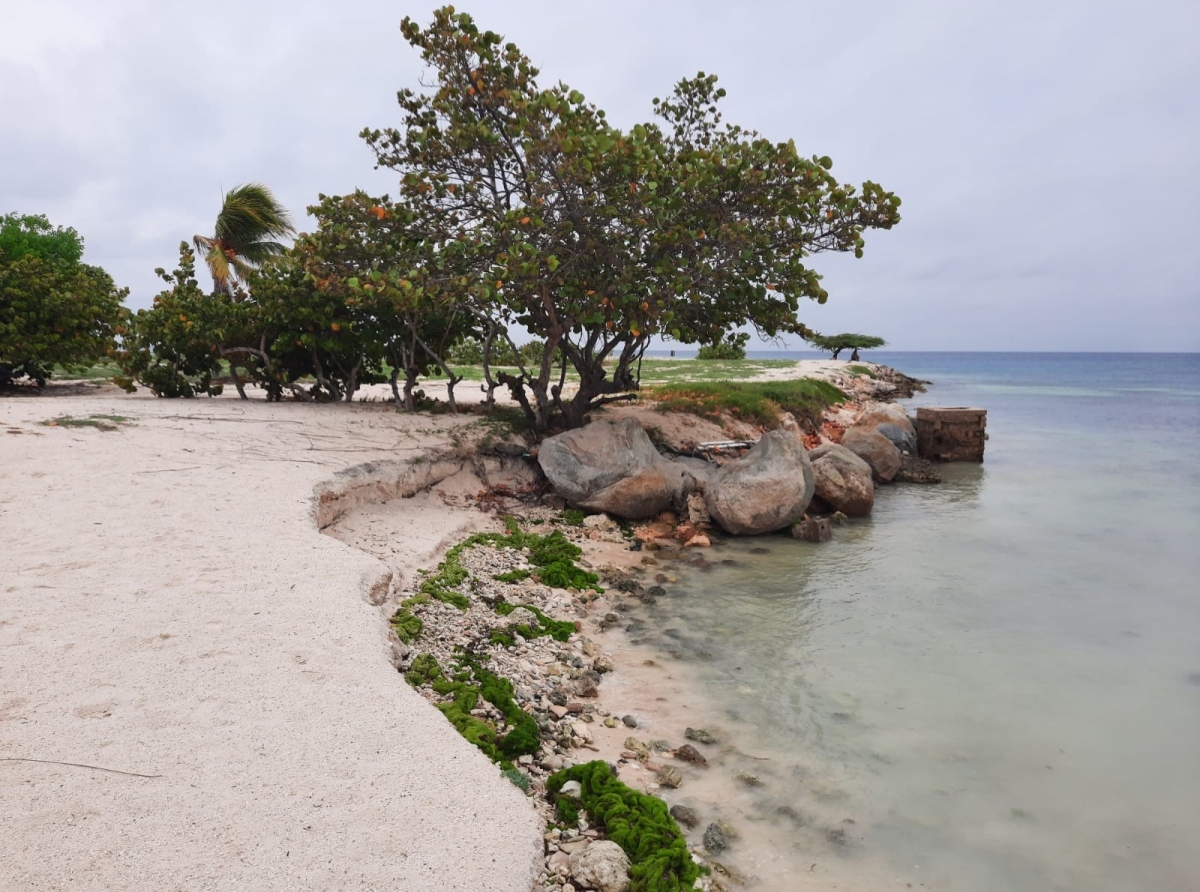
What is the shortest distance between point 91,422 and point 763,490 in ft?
32.5

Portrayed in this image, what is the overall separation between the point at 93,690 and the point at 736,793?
12.8 feet

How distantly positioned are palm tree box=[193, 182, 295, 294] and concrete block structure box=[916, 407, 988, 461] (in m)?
21.8

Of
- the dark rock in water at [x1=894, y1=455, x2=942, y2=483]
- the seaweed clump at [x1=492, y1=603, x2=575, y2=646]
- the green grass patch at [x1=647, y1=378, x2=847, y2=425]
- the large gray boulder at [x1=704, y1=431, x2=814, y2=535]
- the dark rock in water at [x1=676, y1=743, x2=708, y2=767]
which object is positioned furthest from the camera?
the green grass patch at [x1=647, y1=378, x2=847, y2=425]

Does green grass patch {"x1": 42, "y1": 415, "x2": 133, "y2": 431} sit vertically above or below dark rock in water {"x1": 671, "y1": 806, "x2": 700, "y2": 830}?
above

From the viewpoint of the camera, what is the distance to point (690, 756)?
200 inches

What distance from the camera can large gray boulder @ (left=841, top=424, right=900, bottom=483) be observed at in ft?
53.4

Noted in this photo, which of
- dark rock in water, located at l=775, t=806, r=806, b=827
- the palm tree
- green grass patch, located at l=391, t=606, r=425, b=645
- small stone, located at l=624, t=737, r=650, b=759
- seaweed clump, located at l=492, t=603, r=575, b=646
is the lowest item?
dark rock in water, located at l=775, t=806, r=806, b=827

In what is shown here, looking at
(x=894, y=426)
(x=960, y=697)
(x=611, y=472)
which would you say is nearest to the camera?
(x=960, y=697)

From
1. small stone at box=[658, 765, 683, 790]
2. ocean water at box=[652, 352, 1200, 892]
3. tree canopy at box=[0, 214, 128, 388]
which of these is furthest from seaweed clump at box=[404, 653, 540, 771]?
tree canopy at box=[0, 214, 128, 388]

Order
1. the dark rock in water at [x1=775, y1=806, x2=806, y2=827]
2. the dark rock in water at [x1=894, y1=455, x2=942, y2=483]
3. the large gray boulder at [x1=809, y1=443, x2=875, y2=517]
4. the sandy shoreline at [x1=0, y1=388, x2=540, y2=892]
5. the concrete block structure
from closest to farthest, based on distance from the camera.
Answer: the sandy shoreline at [x1=0, y1=388, x2=540, y2=892]
the dark rock in water at [x1=775, y1=806, x2=806, y2=827]
the large gray boulder at [x1=809, y1=443, x2=875, y2=517]
the dark rock in water at [x1=894, y1=455, x2=942, y2=483]
the concrete block structure

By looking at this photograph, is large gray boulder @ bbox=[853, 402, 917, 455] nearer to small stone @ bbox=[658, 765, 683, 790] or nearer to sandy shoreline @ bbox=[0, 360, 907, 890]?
sandy shoreline @ bbox=[0, 360, 907, 890]

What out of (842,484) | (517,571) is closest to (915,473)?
(842,484)

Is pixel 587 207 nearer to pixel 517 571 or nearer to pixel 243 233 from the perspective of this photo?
pixel 517 571

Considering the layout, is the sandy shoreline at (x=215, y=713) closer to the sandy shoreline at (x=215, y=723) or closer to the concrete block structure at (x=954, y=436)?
the sandy shoreline at (x=215, y=723)
